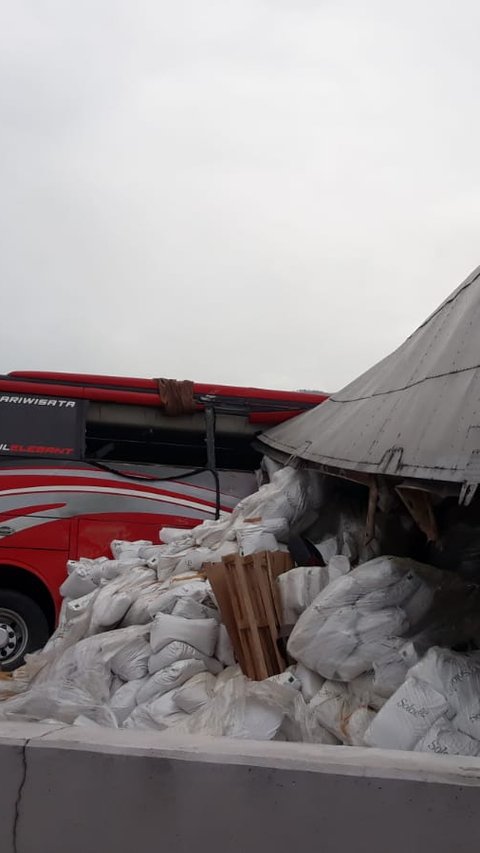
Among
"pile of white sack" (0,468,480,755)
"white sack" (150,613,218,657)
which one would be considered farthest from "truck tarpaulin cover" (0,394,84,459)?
"white sack" (150,613,218,657)

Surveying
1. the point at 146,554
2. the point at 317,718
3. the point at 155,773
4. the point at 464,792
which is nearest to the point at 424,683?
the point at 317,718

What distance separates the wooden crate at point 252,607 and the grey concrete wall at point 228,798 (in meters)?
1.69

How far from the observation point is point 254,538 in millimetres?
4672

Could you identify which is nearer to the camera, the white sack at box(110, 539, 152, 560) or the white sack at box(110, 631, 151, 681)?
the white sack at box(110, 631, 151, 681)

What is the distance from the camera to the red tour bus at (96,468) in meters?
6.12

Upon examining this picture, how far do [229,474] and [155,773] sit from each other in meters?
5.02

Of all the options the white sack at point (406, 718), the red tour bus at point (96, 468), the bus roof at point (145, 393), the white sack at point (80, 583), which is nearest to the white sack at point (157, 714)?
the white sack at point (406, 718)

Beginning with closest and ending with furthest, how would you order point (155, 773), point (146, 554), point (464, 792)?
1. point (464, 792)
2. point (155, 773)
3. point (146, 554)

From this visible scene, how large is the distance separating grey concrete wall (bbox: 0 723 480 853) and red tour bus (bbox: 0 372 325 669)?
14.4 ft

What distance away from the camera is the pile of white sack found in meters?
2.62

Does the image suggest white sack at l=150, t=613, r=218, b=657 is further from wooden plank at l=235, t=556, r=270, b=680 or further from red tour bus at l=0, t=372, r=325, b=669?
red tour bus at l=0, t=372, r=325, b=669

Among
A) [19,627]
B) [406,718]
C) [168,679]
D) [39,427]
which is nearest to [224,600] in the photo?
[168,679]

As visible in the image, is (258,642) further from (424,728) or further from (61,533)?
(61,533)

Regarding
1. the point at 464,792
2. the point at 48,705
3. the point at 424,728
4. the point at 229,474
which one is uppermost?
the point at 229,474
